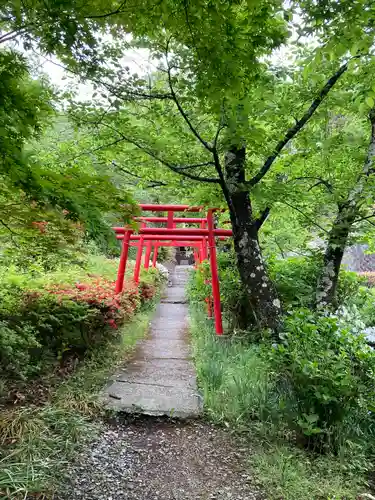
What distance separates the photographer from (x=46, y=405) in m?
2.91

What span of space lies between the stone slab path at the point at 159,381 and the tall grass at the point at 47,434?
0.72ft

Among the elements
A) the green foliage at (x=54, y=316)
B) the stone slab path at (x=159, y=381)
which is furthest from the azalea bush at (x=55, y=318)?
the stone slab path at (x=159, y=381)

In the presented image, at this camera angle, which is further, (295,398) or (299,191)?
(299,191)

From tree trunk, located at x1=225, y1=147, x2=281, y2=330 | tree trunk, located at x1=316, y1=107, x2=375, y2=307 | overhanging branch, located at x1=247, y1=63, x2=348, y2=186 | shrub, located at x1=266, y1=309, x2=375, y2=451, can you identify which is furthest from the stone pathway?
overhanging branch, located at x1=247, y1=63, x2=348, y2=186

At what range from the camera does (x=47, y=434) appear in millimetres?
2566

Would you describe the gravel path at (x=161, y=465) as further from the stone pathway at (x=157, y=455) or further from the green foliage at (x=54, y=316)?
the green foliage at (x=54, y=316)

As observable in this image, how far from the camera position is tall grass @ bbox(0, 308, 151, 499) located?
2.09 m

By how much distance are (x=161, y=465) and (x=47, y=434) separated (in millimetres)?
843

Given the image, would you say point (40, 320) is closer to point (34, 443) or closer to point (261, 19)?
point (34, 443)

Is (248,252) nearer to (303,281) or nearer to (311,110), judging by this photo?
(303,281)

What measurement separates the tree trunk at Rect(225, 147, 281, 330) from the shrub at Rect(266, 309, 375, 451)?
3.42 ft

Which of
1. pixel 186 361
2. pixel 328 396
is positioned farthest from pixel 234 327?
pixel 328 396

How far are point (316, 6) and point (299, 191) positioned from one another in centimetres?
211

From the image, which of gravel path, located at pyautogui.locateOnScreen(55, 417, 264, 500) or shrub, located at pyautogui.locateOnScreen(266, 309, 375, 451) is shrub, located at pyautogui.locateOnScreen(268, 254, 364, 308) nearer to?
shrub, located at pyautogui.locateOnScreen(266, 309, 375, 451)
